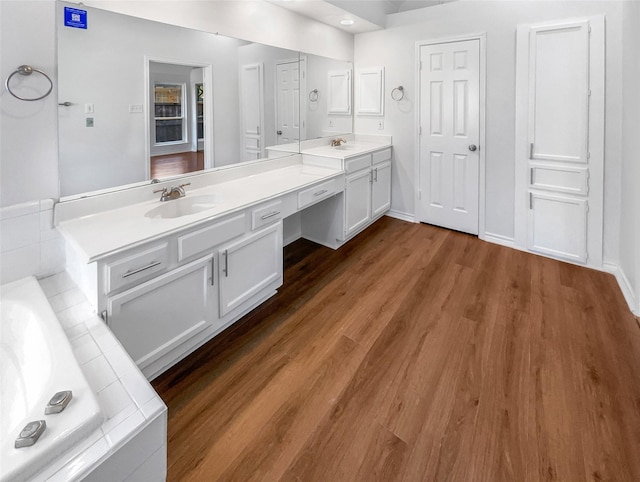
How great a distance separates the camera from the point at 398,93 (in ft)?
14.0

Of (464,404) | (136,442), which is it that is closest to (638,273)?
(464,404)

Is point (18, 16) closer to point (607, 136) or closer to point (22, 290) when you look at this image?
point (22, 290)

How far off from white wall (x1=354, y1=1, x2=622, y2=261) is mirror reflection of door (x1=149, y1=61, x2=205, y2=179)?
2546 mm

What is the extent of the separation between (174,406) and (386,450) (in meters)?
1.00

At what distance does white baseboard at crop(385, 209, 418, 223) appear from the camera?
14.8 ft

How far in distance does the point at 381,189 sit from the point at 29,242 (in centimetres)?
343

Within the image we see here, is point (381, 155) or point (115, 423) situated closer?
point (115, 423)

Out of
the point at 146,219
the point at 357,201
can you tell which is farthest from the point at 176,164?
the point at 357,201

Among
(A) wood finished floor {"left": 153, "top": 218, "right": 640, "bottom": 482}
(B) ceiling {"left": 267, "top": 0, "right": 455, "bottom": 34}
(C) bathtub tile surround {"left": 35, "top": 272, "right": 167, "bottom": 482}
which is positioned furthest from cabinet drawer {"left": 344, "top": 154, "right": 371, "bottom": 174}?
(C) bathtub tile surround {"left": 35, "top": 272, "right": 167, "bottom": 482}

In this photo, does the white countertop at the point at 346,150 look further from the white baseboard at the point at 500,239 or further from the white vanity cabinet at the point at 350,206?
the white baseboard at the point at 500,239

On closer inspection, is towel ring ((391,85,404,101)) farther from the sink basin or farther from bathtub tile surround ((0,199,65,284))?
bathtub tile surround ((0,199,65,284))

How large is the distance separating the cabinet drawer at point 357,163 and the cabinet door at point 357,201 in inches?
2.1

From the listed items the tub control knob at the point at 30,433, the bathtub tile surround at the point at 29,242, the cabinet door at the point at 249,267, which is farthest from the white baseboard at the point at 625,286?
the bathtub tile surround at the point at 29,242

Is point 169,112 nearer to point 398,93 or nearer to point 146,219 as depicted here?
point 146,219
